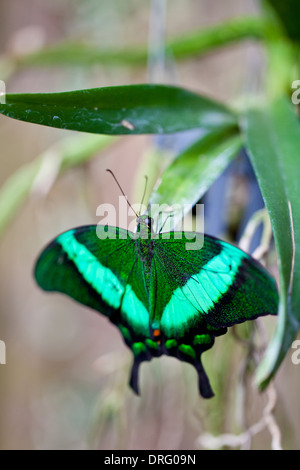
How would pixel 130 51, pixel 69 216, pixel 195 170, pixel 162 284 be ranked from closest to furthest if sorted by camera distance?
pixel 162 284 < pixel 195 170 < pixel 130 51 < pixel 69 216

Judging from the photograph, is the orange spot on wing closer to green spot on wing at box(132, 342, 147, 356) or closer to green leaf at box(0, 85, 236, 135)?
green spot on wing at box(132, 342, 147, 356)

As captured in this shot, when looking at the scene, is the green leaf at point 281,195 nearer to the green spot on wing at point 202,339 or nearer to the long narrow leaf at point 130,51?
the green spot on wing at point 202,339

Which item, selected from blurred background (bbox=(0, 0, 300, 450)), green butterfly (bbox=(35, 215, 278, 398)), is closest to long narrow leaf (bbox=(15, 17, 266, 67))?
blurred background (bbox=(0, 0, 300, 450))

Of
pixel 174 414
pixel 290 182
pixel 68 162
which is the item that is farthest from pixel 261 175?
pixel 174 414

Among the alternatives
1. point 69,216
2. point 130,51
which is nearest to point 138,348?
point 130,51

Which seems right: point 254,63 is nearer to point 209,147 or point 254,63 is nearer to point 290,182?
point 209,147

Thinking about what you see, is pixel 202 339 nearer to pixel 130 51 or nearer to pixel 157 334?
pixel 157 334
